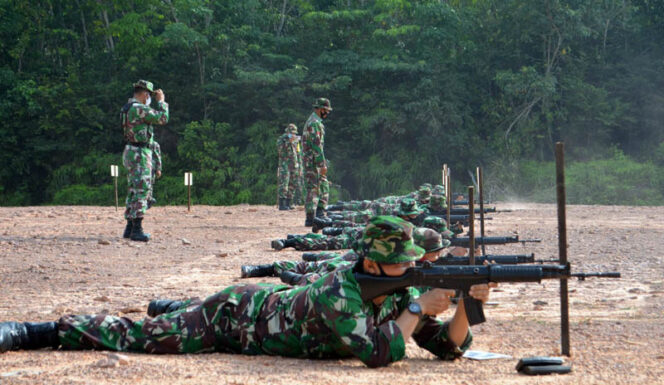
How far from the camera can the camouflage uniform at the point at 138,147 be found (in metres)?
11.3

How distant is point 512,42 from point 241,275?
25370 millimetres

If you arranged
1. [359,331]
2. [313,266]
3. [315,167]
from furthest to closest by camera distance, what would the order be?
[315,167] < [313,266] < [359,331]

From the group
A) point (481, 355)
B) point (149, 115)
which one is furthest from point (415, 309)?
point (149, 115)

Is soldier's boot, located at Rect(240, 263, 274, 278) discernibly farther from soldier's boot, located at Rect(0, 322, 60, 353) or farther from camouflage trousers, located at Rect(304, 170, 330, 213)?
camouflage trousers, located at Rect(304, 170, 330, 213)

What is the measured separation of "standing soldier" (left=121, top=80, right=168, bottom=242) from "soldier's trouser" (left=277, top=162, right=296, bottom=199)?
921cm

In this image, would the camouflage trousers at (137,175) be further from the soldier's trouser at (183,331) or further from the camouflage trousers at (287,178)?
the camouflage trousers at (287,178)

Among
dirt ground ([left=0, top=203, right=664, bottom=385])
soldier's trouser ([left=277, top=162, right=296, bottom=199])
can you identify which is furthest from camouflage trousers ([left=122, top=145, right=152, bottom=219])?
soldier's trouser ([left=277, top=162, right=296, bottom=199])

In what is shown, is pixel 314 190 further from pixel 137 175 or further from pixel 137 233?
pixel 137 175

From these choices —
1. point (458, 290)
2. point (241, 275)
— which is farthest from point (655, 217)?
point (458, 290)

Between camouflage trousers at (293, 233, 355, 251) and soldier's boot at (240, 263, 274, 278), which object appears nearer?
soldier's boot at (240, 263, 274, 278)

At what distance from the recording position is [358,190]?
99.5 ft

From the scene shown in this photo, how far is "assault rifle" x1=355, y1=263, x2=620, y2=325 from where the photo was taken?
164 inches

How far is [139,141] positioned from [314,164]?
372 cm

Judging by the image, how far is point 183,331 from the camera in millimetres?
4496
